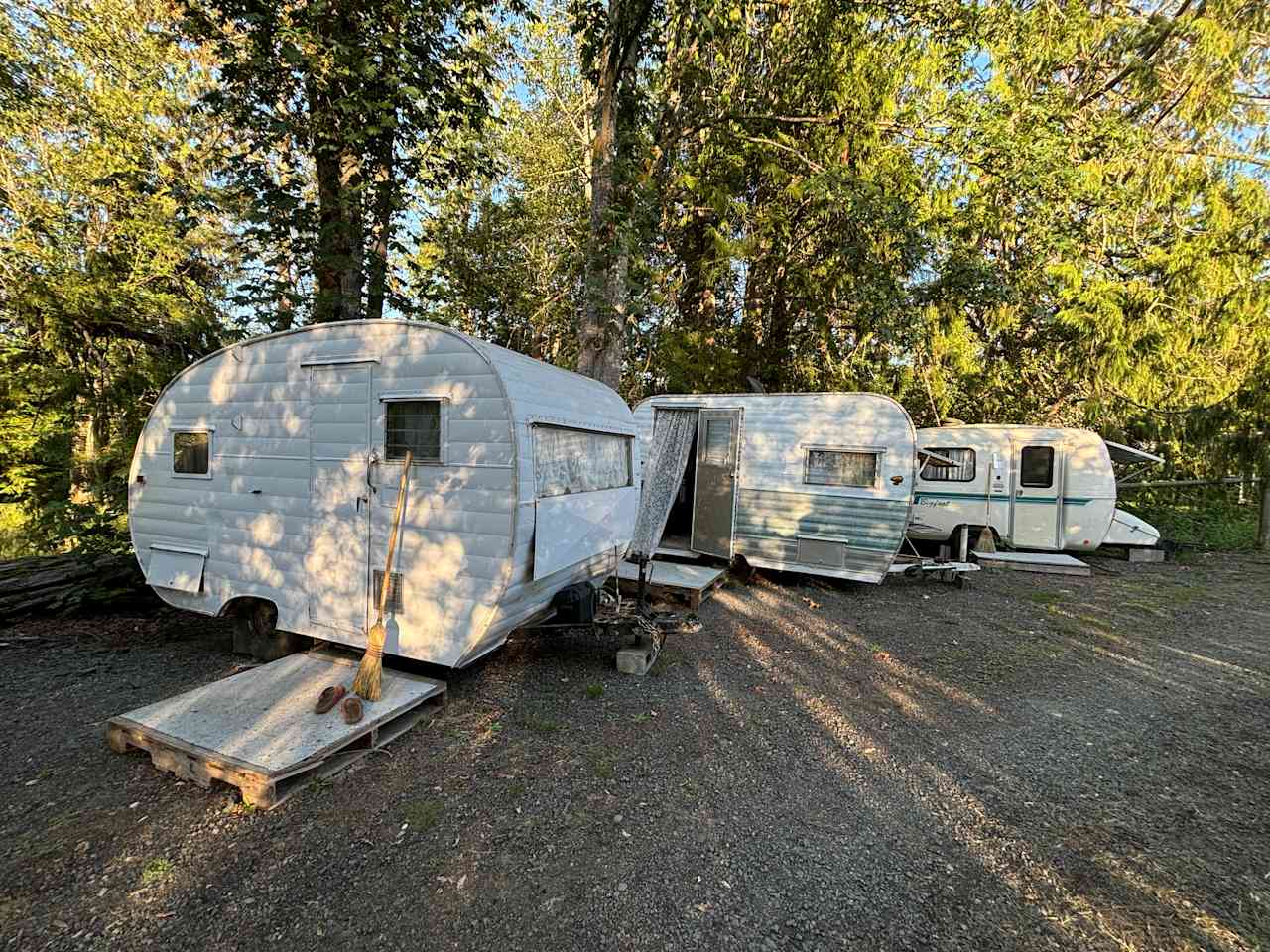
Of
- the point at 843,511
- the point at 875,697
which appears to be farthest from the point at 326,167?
the point at 875,697

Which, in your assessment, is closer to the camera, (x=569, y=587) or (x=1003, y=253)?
(x=569, y=587)

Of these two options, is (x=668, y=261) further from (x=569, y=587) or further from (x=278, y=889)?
(x=278, y=889)

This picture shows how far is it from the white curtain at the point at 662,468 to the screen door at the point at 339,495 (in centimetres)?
456

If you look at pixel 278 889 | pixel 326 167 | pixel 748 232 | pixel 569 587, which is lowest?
pixel 278 889

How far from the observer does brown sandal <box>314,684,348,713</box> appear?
366 centimetres

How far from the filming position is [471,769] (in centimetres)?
353

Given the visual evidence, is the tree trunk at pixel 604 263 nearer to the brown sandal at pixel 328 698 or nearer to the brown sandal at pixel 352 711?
the brown sandal at pixel 328 698

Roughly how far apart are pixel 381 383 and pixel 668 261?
11.1m

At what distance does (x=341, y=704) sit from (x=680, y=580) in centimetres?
442

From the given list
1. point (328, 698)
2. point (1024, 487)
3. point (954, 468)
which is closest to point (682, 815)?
point (328, 698)

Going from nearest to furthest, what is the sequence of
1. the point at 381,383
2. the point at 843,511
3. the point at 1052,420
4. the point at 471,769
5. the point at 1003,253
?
the point at 471,769, the point at 381,383, the point at 843,511, the point at 1003,253, the point at 1052,420

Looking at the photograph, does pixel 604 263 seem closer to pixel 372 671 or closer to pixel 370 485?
pixel 370 485

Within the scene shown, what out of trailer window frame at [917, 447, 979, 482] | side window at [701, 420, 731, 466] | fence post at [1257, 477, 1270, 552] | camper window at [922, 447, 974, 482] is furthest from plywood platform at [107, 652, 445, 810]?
fence post at [1257, 477, 1270, 552]

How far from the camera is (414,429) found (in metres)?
4.16
